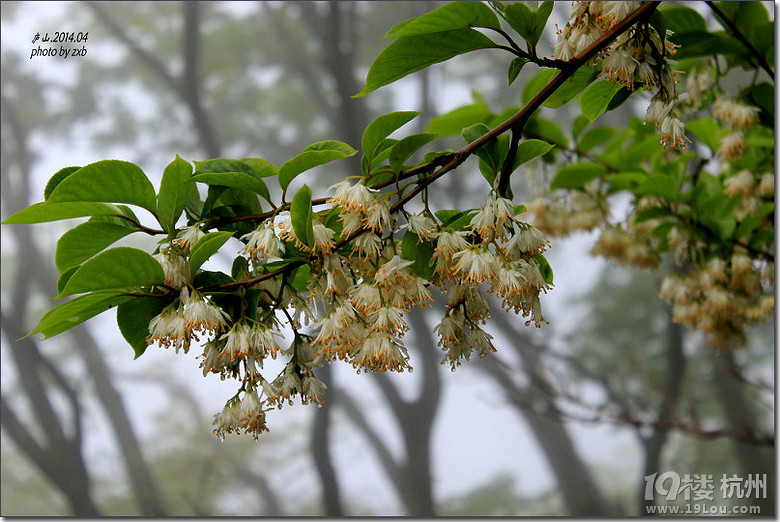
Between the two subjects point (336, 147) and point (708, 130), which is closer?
point (336, 147)

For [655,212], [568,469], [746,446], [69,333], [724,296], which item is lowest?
[568,469]

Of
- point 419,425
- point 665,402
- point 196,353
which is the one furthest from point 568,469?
point 196,353

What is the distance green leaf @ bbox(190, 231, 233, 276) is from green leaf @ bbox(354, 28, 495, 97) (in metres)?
0.12

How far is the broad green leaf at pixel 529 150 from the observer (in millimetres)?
399

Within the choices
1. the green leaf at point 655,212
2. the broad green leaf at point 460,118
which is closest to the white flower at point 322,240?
the broad green leaf at point 460,118

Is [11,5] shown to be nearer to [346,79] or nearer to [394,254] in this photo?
[346,79]

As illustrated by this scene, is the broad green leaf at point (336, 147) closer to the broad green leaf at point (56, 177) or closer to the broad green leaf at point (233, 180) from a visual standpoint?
the broad green leaf at point (233, 180)

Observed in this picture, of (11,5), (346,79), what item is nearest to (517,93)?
(346,79)

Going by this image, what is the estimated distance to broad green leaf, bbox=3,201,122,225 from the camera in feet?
1.18

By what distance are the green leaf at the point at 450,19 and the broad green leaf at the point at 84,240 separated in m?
0.22

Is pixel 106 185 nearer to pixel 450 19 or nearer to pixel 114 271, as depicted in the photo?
pixel 114 271

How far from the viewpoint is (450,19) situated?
364 millimetres

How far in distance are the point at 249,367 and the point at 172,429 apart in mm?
4152

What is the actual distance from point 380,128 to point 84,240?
8.3 inches
